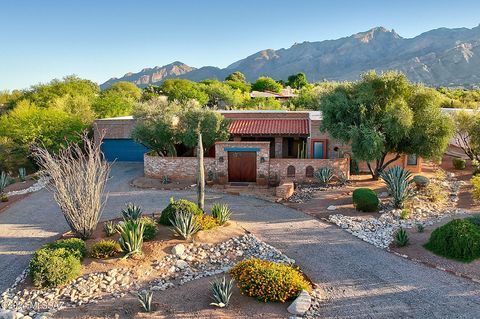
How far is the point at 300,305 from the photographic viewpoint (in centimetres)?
1052

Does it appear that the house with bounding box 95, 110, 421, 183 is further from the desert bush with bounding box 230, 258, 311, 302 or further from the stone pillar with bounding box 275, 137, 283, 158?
the desert bush with bounding box 230, 258, 311, 302

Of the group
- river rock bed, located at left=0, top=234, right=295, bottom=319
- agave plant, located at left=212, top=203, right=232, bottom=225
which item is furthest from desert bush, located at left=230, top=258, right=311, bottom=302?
agave plant, located at left=212, top=203, right=232, bottom=225

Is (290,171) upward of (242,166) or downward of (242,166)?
downward

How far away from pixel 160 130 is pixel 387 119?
14340 mm

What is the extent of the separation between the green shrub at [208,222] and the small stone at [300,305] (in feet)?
19.6

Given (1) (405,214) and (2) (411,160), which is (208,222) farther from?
(2) (411,160)

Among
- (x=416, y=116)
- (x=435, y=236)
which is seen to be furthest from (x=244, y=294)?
(x=416, y=116)

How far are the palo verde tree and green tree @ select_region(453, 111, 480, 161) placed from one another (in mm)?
3709

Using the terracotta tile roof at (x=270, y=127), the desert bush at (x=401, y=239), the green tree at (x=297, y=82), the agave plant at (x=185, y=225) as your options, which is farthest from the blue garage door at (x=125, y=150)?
the green tree at (x=297, y=82)

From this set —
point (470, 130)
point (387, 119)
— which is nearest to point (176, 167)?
point (387, 119)

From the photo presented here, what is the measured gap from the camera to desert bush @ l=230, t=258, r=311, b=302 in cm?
1096

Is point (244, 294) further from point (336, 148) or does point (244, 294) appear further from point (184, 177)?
point (336, 148)

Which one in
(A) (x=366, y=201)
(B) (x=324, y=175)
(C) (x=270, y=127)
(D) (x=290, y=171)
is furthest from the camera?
(C) (x=270, y=127)

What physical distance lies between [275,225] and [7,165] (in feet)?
84.4
